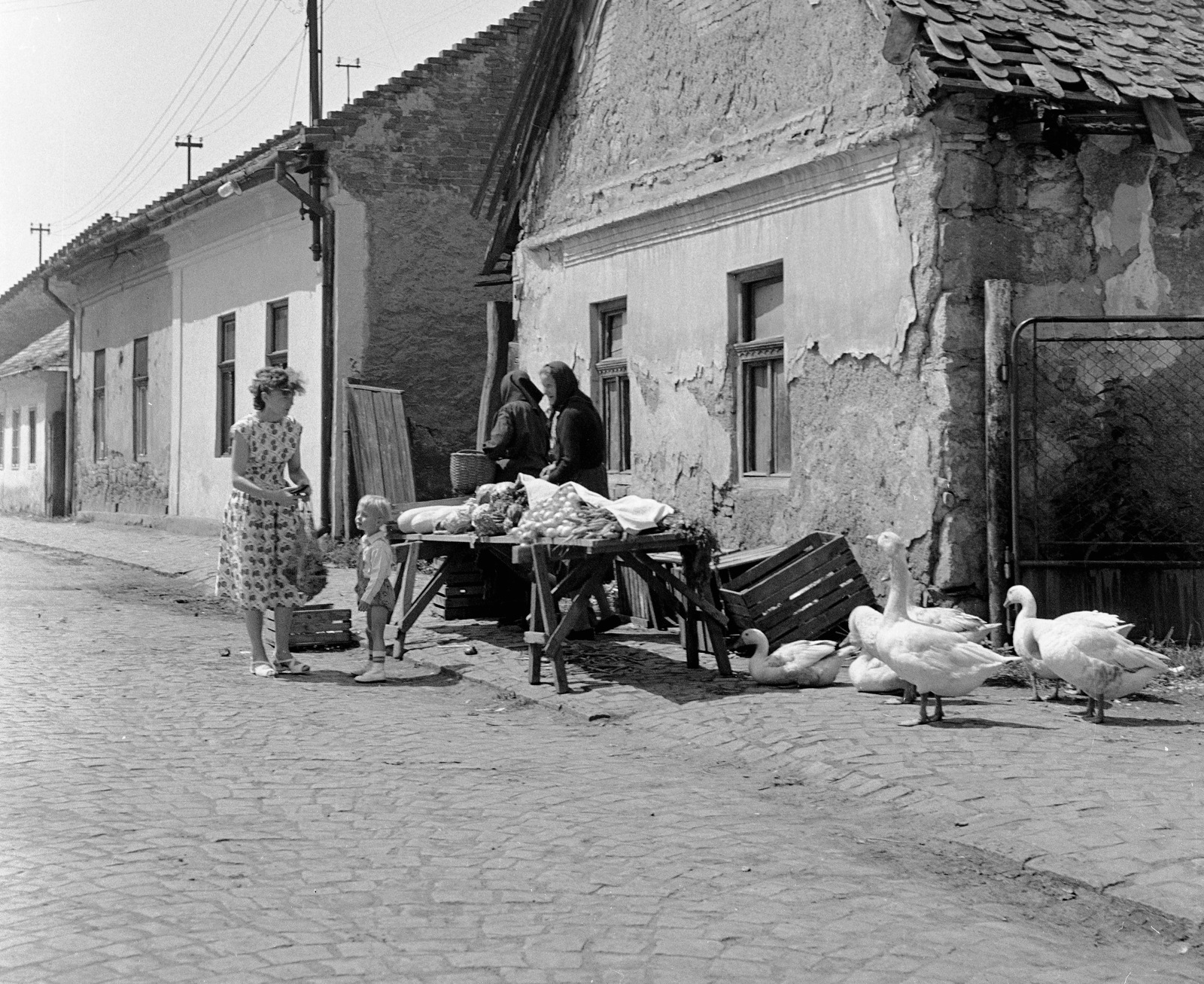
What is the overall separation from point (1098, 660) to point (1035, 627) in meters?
0.47

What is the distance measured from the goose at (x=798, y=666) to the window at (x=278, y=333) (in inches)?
499

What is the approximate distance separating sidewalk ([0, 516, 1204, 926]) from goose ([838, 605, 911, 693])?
91 mm

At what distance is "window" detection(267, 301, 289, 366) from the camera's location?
65.3ft

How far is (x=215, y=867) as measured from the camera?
186 inches

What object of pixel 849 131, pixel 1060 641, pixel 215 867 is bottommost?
pixel 215 867

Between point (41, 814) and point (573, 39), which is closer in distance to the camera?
point (41, 814)

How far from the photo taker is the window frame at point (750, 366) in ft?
36.9

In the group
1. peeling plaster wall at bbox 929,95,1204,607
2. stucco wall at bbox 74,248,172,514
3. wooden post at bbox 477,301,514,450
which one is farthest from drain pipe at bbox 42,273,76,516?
peeling plaster wall at bbox 929,95,1204,607

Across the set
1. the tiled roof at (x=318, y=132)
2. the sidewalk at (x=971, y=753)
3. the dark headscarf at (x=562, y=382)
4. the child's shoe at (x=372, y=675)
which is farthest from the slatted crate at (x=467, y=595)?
the tiled roof at (x=318, y=132)

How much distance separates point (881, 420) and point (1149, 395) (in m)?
1.70

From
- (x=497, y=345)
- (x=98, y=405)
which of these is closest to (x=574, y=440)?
(x=497, y=345)

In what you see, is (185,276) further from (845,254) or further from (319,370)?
(845,254)

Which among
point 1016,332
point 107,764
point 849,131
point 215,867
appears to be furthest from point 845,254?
point 215,867

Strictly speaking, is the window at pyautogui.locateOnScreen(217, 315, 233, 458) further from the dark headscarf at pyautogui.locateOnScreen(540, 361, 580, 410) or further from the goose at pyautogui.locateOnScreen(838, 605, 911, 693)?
the goose at pyautogui.locateOnScreen(838, 605, 911, 693)
